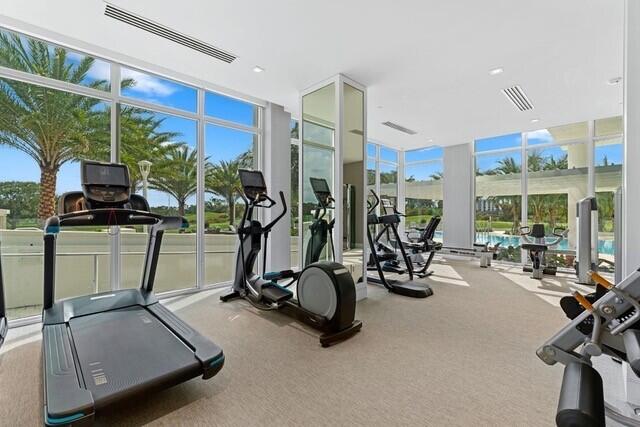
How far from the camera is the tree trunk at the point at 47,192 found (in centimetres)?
356

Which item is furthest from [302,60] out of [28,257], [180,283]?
[28,257]

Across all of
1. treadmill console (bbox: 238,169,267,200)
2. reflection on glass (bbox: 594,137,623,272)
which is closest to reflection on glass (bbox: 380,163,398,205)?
reflection on glass (bbox: 594,137,623,272)

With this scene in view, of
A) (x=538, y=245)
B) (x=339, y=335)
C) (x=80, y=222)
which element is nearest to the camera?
(x=80, y=222)

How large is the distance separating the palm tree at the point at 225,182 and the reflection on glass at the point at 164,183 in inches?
10.9

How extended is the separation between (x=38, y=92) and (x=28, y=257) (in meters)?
1.93

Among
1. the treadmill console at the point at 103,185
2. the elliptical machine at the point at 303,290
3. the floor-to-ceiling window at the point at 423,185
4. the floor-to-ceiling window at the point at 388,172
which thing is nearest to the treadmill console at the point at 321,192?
the elliptical machine at the point at 303,290

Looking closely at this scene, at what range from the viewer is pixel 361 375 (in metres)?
2.30

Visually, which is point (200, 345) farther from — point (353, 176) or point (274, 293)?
point (353, 176)

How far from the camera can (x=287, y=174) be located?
5.72 m

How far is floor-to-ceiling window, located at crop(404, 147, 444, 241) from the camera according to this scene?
348 inches

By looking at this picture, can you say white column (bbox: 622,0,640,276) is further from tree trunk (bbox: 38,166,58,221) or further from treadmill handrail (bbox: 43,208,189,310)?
tree trunk (bbox: 38,166,58,221)

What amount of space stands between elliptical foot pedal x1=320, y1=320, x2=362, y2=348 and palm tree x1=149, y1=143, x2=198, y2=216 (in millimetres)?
3103

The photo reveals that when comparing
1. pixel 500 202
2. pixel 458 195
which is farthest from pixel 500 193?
pixel 458 195

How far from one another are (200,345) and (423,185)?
27.1ft
